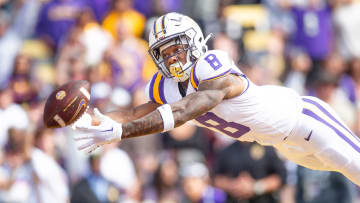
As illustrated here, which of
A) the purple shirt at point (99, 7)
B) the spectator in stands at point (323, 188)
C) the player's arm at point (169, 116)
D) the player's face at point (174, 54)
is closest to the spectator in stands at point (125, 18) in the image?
the purple shirt at point (99, 7)

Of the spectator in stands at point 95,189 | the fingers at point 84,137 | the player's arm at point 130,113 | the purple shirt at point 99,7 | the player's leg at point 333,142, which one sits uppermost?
the fingers at point 84,137

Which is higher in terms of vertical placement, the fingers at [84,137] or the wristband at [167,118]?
the wristband at [167,118]

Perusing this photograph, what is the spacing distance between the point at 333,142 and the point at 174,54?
1.62 m

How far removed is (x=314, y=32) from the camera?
38.7ft

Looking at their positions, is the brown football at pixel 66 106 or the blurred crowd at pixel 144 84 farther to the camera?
the blurred crowd at pixel 144 84

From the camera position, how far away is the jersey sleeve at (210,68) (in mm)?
5871

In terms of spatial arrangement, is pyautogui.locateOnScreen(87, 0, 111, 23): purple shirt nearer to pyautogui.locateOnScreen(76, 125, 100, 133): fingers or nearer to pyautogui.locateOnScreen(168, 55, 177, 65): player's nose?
pyautogui.locateOnScreen(168, 55, 177, 65): player's nose

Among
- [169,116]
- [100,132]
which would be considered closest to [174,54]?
[169,116]

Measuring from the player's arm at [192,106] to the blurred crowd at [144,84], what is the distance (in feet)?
10.6

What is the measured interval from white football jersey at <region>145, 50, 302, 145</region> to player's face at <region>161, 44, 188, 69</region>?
0.76 feet

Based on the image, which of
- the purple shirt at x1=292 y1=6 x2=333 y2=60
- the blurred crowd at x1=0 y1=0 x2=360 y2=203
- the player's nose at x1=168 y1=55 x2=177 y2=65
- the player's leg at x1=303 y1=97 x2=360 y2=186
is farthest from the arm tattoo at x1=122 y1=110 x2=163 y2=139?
the purple shirt at x1=292 y1=6 x2=333 y2=60

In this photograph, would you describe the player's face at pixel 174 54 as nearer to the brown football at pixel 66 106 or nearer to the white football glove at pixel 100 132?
the brown football at pixel 66 106

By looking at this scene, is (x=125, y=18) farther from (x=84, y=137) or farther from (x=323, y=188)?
(x=84, y=137)

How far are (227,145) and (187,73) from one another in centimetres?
344
